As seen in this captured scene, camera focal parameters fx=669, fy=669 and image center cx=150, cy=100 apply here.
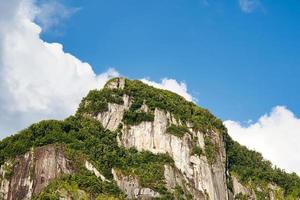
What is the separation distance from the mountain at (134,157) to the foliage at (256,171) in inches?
5.8

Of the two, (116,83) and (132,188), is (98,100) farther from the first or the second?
(132,188)

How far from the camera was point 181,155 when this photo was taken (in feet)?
292

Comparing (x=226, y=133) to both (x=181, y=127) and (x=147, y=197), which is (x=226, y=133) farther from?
(x=147, y=197)

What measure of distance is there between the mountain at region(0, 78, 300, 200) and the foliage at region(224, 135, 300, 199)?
0.15 m

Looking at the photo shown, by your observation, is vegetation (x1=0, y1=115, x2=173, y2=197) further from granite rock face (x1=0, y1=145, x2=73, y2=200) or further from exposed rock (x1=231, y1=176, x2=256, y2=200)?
exposed rock (x1=231, y1=176, x2=256, y2=200)

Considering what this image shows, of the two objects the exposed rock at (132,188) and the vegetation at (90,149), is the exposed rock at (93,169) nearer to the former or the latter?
the vegetation at (90,149)

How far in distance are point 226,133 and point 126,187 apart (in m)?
25.9

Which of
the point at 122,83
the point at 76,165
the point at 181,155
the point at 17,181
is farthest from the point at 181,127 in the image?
the point at 17,181

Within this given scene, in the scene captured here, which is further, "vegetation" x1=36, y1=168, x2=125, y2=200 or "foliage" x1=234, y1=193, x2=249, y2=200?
"foliage" x1=234, y1=193, x2=249, y2=200

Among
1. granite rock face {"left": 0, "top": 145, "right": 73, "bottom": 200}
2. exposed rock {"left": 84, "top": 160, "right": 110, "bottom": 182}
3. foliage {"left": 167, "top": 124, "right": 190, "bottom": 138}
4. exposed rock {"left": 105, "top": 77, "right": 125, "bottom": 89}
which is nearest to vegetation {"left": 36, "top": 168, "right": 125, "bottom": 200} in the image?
exposed rock {"left": 84, "top": 160, "right": 110, "bottom": 182}

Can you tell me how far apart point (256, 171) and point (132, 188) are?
25.7 m

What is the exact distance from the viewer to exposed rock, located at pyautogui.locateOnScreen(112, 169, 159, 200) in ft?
262

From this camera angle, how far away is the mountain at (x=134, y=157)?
77375 millimetres

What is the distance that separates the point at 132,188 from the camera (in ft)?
264
